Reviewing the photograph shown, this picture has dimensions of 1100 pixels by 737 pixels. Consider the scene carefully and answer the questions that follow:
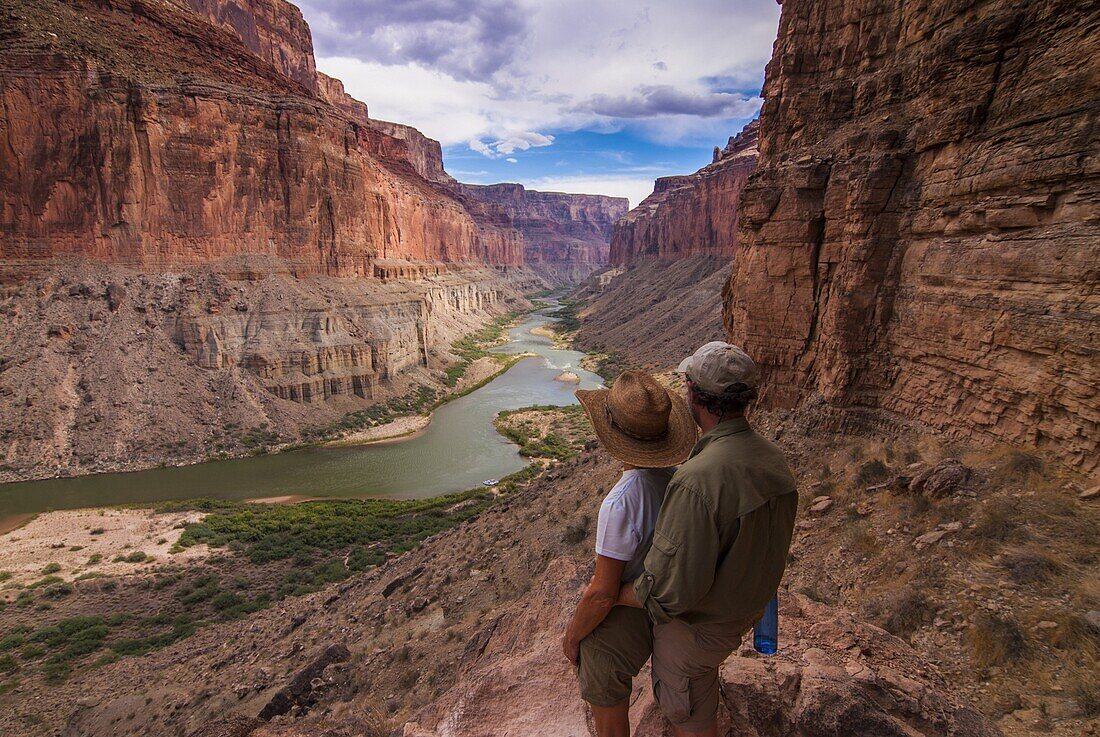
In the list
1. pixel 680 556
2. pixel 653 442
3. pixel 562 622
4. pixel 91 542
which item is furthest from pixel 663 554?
pixel 91 542

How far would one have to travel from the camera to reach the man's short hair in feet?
8.23

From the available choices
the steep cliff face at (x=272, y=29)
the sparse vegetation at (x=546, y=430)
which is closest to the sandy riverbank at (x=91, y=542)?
the sparse vegetation at (x=546, y=430)

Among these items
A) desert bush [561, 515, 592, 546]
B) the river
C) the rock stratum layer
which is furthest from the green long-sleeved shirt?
the rock stratum layer

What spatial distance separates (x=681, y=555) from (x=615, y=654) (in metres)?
0.98

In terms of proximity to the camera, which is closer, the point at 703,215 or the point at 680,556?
the point at 680,556

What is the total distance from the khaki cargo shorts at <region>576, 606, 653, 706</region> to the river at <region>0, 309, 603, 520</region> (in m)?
23.3

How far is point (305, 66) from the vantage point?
73562mm

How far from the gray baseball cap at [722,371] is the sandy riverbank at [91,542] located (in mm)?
21056

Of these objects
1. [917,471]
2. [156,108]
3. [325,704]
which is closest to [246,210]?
[156,108]

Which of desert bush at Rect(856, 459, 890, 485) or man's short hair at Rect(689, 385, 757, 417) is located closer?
man's short hair at Rect(689, 385, 757, 417)

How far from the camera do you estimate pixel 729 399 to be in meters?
2.52

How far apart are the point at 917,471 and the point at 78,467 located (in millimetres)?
34990

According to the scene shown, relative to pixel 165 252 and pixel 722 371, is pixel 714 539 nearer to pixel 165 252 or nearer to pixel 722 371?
pixel 722 371

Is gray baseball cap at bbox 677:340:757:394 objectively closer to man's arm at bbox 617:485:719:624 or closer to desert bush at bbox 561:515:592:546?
man's arm at bbox 617:485:719:624
